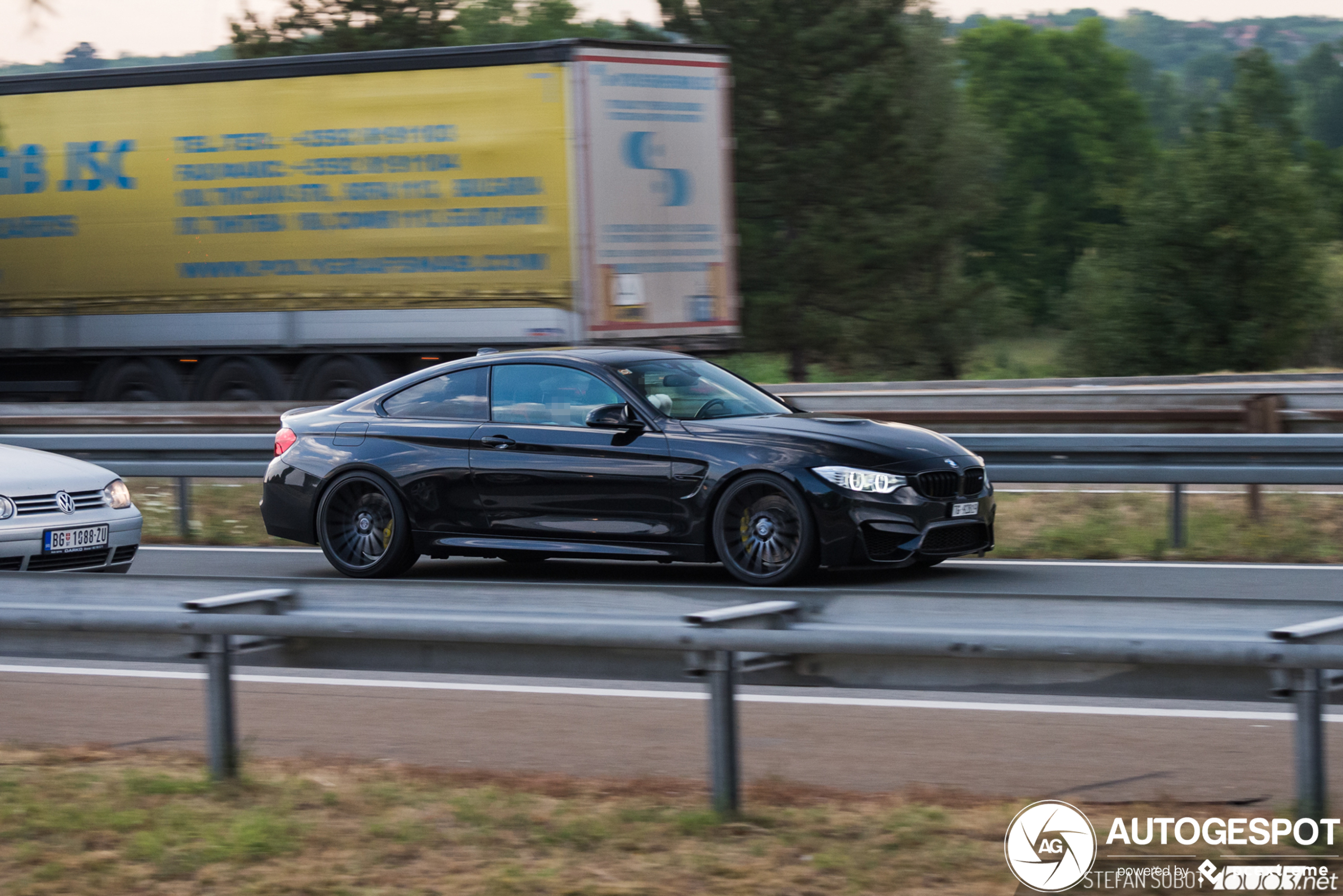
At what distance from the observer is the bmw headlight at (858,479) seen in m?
9.12

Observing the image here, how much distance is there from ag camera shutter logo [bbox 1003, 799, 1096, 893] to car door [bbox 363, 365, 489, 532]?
19.5 ft

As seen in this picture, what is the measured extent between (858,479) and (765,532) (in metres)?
0.62

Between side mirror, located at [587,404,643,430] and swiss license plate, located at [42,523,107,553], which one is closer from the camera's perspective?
swiss license plate, located at [42,523,107,553]

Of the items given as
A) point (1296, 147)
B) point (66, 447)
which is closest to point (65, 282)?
point (66, 447)

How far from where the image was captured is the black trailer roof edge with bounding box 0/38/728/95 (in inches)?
742

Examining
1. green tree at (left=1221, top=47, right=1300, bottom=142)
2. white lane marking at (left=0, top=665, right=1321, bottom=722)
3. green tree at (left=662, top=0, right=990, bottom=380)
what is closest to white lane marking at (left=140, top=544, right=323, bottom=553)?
white lane marking at (left=0, top=665, right=1321, bottom=722)

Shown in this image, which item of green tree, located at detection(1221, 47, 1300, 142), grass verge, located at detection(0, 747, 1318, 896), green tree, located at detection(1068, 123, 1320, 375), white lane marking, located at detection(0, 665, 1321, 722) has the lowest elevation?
white lane marking, located at detection(0, 665, 1321, 722)

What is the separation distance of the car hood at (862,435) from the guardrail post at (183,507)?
5729mm

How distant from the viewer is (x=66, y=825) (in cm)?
489

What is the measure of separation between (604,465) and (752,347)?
110 feet

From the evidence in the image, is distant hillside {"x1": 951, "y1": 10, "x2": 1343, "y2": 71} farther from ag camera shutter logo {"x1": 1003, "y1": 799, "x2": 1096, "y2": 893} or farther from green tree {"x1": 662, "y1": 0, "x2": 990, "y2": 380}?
ag camera shutter logo {"x1": 1003, "y1": 799, "x2": 1096, "y2": 893}

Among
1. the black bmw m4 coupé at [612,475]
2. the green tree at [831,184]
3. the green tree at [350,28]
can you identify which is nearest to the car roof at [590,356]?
the black bmw m4 coupé at [612,475]

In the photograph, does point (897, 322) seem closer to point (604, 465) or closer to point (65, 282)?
point (65, 282)

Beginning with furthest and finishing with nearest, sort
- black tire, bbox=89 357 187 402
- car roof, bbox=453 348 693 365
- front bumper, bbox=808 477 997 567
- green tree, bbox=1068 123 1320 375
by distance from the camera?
green tree, bbox=1068 123 1320 375 → black tire, bbox=89 357 187 402 → car roof, bbox=453 348 693 365 → front bumper, bbox=808 477 997 567
